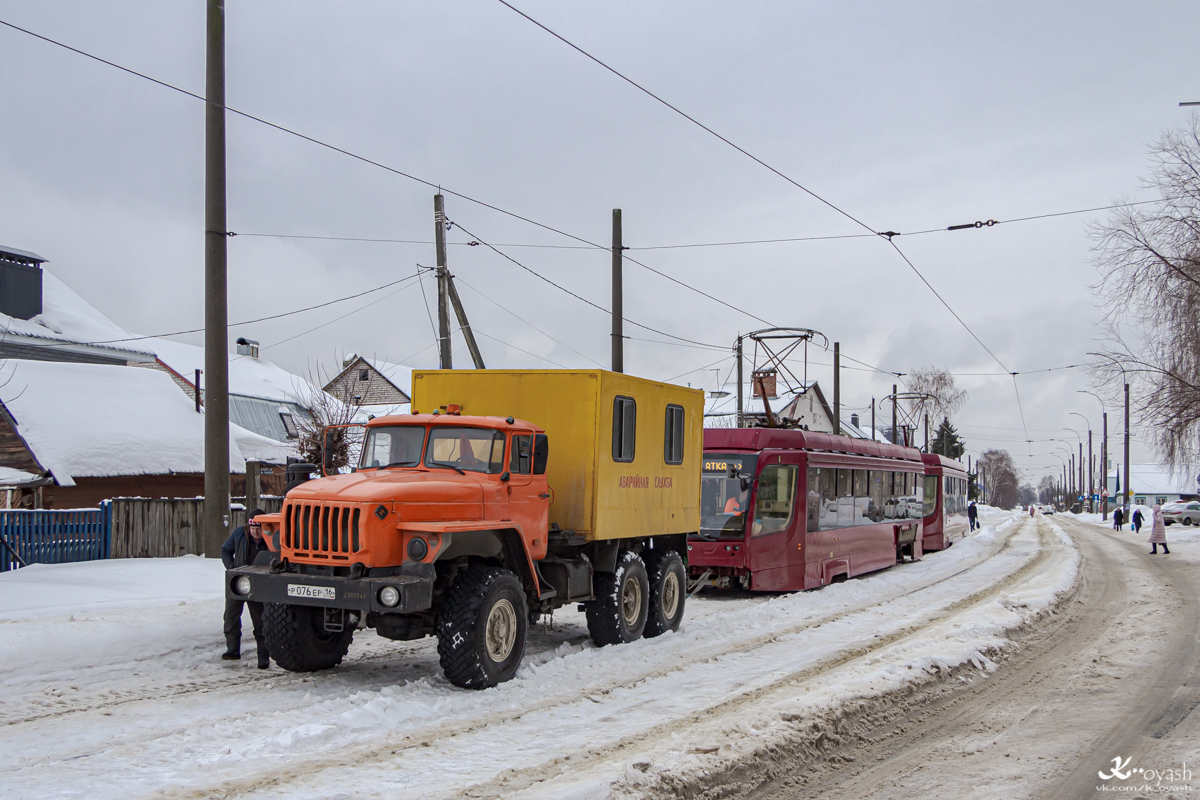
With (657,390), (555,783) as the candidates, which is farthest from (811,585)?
(555,783)

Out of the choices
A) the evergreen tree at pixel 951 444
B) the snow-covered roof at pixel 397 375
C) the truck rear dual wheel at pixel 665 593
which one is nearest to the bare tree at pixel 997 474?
the evergreen tree at pixel 951 444

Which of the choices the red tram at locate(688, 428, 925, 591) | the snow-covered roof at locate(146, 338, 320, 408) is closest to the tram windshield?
the red tram at locate(688, 428, 925, 591)

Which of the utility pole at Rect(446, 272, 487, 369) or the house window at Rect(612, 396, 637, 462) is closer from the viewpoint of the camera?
the house window at Rect(612, 396, 637, 462)

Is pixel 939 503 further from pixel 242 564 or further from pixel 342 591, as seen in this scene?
pixel 342 591

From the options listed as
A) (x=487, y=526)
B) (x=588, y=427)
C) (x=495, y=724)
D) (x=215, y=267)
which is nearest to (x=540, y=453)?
(x=588, y=427)

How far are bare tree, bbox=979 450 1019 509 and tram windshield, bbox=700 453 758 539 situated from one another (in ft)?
444

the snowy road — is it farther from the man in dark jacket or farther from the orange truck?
the man in dark jacket

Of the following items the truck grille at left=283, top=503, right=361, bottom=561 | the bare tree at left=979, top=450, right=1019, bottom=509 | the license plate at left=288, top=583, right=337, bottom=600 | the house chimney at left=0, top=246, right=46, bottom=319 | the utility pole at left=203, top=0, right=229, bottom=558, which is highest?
the house chimney at left=0, top=246, right=46, bottom=319

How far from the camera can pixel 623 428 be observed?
1034cm

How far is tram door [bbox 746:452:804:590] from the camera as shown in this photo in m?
15.2

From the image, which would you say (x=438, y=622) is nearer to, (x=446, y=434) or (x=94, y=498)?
(x=446, y=434)

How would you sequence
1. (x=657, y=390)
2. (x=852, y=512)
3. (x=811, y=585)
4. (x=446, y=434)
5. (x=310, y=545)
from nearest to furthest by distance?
(x=310, y=545) < (x=446, y=434) < (x=657, y=390) < (x=811, y=585) < (x=852, y=512)

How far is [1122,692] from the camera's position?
27.6ft

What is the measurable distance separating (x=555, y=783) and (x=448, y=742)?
1227mm
